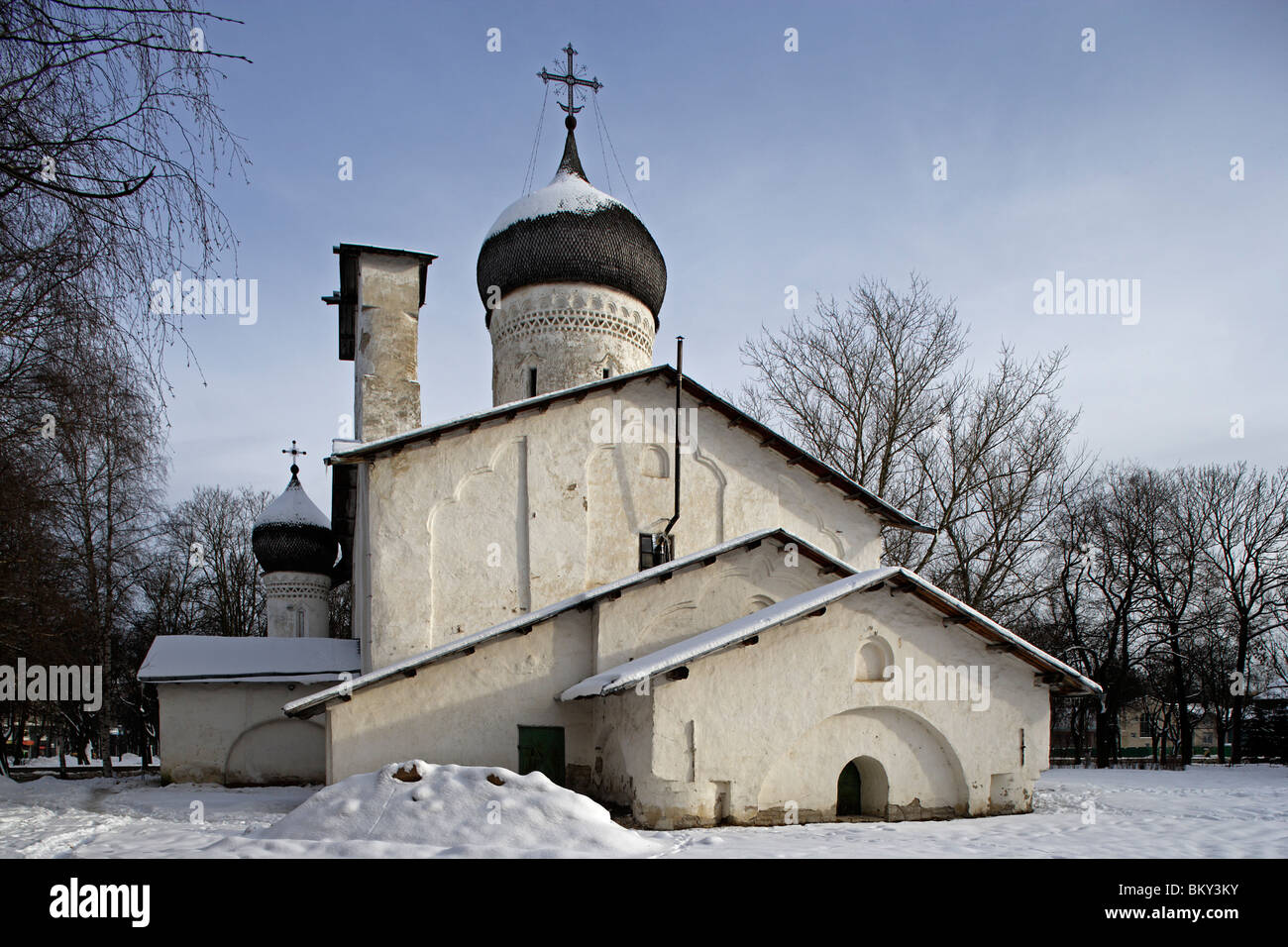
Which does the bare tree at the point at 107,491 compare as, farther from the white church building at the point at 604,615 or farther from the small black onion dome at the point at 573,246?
the small black onion dome at the point at 573,246

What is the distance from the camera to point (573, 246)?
17578 millimetres

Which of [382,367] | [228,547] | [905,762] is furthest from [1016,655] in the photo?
[228,547]

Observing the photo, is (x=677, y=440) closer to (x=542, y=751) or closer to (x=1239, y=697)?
(x=542, y=751)

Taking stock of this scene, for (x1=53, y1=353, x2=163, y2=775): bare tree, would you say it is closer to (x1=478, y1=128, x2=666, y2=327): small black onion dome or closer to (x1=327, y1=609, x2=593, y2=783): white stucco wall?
(x1=327, y1=609, x2=593, y2=783): white stucco wall

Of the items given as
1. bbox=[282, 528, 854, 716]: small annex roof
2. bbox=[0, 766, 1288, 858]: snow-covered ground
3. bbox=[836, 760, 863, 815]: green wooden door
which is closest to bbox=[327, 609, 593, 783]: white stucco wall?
bbox=[282, 528, 854, 716]: small annex roof

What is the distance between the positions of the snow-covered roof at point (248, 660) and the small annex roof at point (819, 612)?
23.2 feet

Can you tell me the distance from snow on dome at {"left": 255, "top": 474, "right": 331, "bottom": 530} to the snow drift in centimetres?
1588

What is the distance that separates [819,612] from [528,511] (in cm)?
504

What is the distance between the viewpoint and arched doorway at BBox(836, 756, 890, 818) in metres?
10.4

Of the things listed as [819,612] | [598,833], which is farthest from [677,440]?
[598,833]
